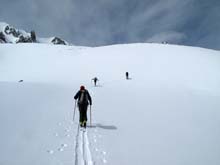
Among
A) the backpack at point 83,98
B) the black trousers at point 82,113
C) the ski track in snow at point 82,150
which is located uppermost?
the backpack at point 83,98

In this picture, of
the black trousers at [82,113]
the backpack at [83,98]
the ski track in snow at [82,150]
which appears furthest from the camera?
the backpack at [83,98]

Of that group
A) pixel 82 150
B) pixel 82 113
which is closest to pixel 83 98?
pixel 82 113

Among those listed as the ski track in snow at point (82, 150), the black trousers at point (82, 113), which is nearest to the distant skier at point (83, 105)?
the black trousers at point (82, 113)

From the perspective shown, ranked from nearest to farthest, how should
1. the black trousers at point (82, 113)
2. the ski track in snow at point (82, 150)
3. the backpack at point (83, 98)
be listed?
the ski track in snow at point (82, 150)
the black trousers at point (82, 113)
the backpack at point (83, 98)

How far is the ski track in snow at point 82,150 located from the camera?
5.73m

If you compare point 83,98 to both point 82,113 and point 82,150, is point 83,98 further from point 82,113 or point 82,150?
point 82,150

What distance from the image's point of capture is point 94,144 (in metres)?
7.12

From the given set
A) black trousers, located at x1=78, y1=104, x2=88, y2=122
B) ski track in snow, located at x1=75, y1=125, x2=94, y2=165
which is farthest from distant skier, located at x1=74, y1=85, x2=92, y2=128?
ski track in snow, located at x1=75, y1=125, x2=94, y2=165

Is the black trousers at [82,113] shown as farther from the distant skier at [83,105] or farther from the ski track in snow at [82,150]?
the ski track in snow at [82,150]

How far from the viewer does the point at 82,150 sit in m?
6.53

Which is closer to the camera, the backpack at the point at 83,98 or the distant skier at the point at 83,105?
the distant skier at the point at 83,105

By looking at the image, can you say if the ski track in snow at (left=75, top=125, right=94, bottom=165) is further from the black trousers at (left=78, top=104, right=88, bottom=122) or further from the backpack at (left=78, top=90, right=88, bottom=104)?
the backpack at (left=78, top=90, right=88, bottom=104)

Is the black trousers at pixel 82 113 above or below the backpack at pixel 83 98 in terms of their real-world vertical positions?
below

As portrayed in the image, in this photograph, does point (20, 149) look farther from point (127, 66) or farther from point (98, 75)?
point (127, 66)
